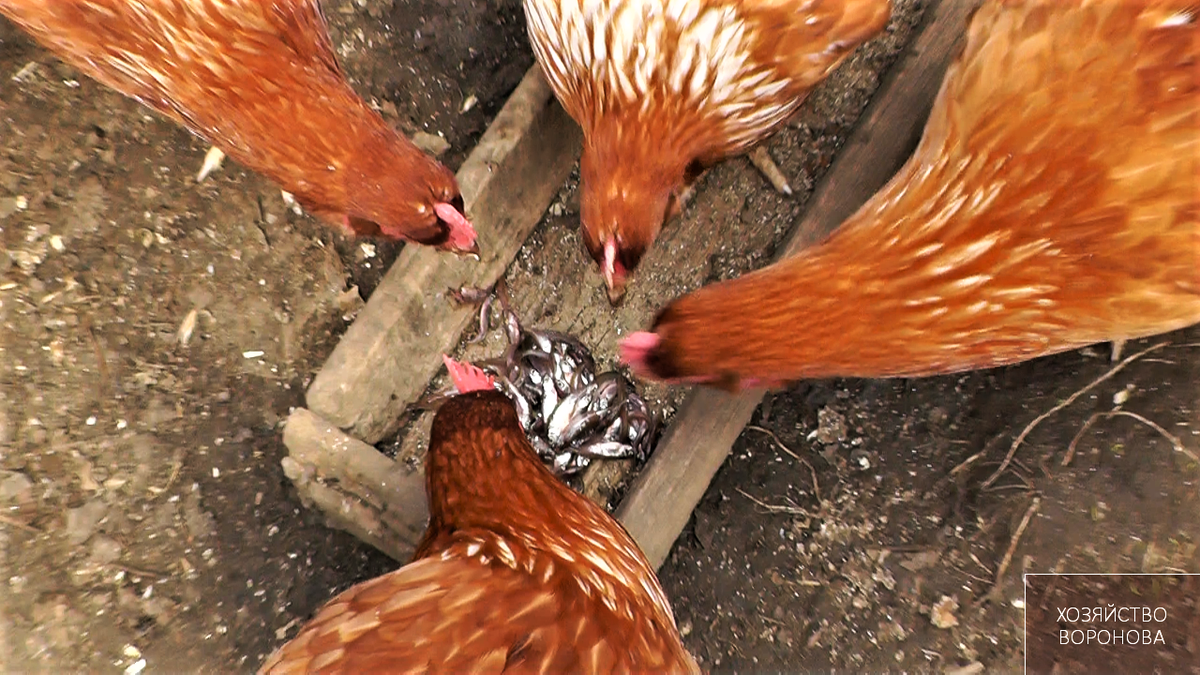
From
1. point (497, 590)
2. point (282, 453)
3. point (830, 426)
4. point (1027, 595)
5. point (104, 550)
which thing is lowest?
point (104, 550)

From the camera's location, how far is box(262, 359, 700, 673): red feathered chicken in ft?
2.63

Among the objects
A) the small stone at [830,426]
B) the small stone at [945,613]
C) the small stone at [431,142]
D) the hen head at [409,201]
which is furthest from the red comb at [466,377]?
the small stone at [945,613]

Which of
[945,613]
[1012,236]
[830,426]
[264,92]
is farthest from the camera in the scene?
[830,426]

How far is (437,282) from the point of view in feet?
4.23

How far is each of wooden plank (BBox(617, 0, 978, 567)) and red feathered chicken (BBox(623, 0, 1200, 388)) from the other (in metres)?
0.32

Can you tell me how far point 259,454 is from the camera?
1.22m

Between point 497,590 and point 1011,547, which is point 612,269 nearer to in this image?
point 497,590

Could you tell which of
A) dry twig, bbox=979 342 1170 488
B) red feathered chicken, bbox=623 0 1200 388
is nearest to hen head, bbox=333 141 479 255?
red feathered chicken, bbox=623 0 1200 388

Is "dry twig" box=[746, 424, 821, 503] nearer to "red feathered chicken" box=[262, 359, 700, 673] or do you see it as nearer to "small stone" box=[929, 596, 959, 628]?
"small stone" box=[929, 596, 959, 628]

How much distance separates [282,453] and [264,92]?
26.9 inches

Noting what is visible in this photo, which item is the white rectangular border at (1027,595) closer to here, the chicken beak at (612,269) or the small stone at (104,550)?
the chicken beak at (612,269)

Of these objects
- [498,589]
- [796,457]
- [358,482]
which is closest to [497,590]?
[498,589]

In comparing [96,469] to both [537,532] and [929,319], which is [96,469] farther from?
[929,319]

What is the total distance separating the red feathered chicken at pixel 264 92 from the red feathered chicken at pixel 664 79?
292mm
